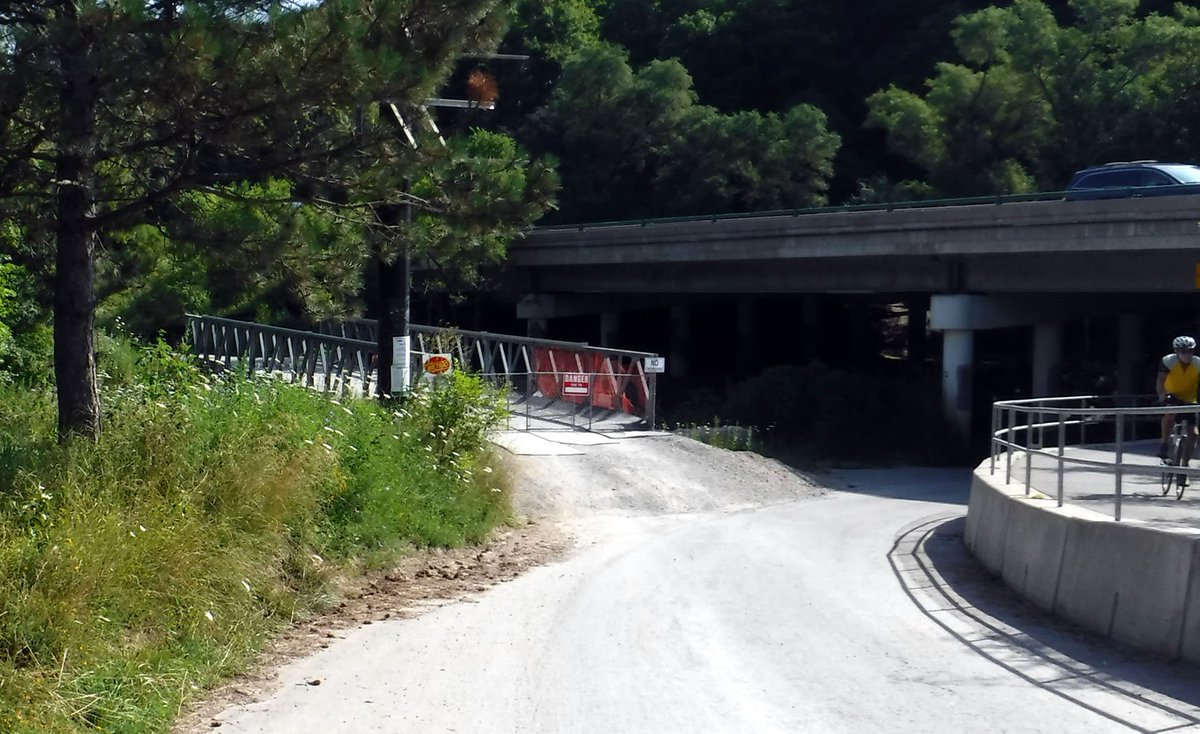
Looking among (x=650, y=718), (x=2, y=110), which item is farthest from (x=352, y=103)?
(x=650, y=718)

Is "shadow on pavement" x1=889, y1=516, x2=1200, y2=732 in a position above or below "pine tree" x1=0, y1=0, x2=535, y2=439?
below

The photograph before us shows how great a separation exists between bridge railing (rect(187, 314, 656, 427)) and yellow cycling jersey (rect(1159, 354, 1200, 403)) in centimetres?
1037

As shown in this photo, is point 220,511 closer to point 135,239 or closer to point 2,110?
point 2,110

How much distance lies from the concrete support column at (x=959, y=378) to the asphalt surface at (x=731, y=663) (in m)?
A: 20.6

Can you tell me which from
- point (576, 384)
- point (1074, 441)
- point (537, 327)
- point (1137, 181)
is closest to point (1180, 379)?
point (576, 384)

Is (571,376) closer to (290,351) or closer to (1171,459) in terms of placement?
(290,351)

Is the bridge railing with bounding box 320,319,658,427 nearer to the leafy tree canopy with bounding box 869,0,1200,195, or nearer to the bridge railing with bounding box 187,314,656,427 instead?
the bridge railing with bounding box 187,314,656,427

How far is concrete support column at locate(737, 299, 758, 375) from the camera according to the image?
53812 millimetres

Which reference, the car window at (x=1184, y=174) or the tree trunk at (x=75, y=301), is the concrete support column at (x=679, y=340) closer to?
the car window at (x=1184, y=174)

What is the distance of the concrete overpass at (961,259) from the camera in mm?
29797

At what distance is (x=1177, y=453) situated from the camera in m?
14.6

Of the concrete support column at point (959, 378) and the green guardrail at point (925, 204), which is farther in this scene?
the concrete support column at point (959, 378)

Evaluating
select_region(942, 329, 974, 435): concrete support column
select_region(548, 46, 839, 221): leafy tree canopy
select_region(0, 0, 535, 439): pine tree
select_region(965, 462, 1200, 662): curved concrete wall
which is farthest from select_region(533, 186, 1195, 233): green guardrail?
select_region(0, 0, 535, 439): pine tree

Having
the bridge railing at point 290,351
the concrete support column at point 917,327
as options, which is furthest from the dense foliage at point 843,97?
the bridge railing at point 290,351
